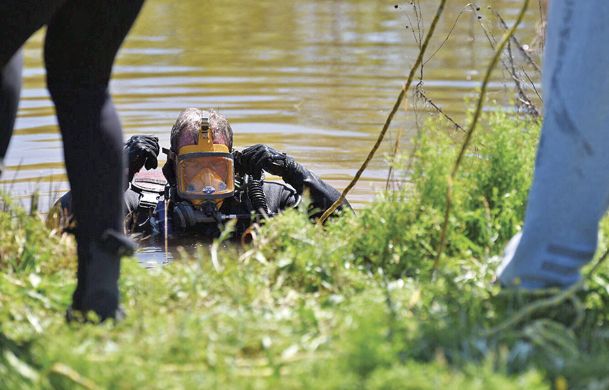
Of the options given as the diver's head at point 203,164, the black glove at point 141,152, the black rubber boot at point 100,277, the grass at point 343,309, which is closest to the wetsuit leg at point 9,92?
the black rubber boot at point 100,277

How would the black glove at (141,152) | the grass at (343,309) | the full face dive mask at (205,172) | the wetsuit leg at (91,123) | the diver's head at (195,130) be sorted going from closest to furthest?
the grass at (343,309), the wetsuit leg at (91,123), the full face dive mask at (205,172), the diver's head at (195,130), the black glove at (141,152)

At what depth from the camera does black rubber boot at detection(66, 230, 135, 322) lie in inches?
109

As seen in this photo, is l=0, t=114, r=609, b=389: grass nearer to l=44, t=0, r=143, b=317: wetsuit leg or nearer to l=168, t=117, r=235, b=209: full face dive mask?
l=44, t=0, r=143, b=317: wetsuit leg

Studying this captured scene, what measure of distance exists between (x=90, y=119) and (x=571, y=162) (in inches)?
46.3

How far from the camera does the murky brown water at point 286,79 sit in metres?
8.45

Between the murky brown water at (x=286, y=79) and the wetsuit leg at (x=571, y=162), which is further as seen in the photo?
the murky brown water at (x=286, y=79)

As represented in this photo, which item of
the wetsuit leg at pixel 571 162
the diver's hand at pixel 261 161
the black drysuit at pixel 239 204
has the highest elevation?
the wetsuit leg at pixel 571 162

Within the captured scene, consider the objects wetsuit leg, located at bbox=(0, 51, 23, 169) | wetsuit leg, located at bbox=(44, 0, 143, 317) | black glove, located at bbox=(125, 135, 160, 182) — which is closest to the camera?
wetsuit leg, located at bbox=(44, 0, 143, 317)

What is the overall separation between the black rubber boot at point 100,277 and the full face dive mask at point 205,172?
9.87ft

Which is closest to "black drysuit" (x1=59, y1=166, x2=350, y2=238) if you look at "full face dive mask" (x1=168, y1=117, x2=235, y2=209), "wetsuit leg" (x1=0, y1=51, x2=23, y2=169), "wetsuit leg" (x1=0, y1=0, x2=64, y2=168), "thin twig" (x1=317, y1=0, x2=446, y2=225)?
"full face dive mask" (x1=168, y1=117, x2=235, y2=209)

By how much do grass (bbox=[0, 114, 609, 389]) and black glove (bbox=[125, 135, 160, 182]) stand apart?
2525mm

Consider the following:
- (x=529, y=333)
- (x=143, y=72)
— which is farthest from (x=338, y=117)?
(x=529, y=333)

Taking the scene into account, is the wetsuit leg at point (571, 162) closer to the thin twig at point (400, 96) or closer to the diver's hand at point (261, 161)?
the thin twig at point (400, 96)

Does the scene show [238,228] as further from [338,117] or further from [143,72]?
[143,72]
